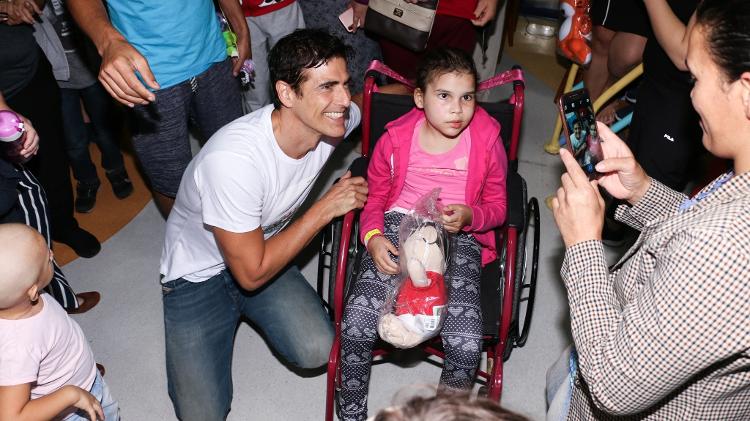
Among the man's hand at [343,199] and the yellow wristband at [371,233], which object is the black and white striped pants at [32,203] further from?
the yellow wristband at [371,233]

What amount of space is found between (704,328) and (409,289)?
3.50ft

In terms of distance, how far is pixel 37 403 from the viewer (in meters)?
1.71

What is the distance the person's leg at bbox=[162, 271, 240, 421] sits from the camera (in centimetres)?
234

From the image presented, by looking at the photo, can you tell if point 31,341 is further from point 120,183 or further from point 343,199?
point 120,183

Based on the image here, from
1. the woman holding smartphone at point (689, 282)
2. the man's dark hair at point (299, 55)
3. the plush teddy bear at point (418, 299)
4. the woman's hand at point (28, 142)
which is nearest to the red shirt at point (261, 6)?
the man's dark hair at point (299, 55)

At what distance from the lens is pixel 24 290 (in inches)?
65.8

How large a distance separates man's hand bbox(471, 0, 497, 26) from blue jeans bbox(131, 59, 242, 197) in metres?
1.19

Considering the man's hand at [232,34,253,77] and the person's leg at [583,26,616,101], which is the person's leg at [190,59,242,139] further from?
the person's leg at [583,26,616,101]

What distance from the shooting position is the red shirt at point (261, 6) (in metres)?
3.18

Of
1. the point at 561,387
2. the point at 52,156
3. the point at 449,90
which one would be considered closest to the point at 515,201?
Result: the point at 449,90

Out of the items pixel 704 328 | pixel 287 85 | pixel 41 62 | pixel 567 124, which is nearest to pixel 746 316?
pixel 704 328

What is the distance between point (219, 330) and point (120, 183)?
152 cm

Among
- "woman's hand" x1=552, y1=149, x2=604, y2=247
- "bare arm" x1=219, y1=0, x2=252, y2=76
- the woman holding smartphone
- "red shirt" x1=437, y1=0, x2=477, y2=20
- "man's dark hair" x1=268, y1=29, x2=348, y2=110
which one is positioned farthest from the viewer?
"red shirt" x1=437, y1=0, x2=477, y2=20

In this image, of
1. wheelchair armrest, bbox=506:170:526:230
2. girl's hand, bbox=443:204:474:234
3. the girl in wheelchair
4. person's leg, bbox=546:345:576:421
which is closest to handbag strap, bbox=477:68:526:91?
the girl in wheelchair
